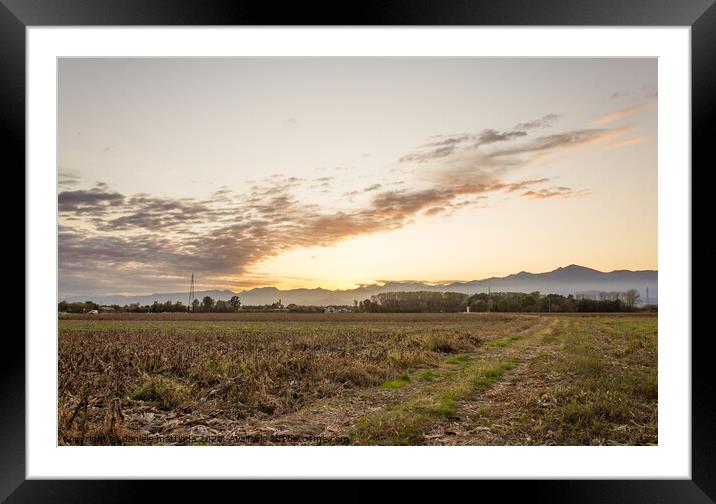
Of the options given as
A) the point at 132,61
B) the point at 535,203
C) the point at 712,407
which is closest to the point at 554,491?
the point at 712,407

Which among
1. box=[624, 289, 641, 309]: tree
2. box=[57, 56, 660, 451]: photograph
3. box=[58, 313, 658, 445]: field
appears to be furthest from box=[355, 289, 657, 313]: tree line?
box=[58, 313, 658, 445]: field

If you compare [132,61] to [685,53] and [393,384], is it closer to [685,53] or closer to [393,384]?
[393,384]

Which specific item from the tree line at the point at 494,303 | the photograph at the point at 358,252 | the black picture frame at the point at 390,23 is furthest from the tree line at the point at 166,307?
the black picture frame at the point at 390,23

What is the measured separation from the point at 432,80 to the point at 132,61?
5.48m

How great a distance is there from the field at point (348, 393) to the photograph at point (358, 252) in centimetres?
4

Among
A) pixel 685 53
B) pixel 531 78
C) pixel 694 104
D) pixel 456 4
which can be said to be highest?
pixel 531 78

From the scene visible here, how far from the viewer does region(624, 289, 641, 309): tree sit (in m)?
13.4

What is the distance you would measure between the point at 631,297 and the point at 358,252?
340 inches

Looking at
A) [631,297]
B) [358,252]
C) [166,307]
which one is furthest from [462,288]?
[166,307]

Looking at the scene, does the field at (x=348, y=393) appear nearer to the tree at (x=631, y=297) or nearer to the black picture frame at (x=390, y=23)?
the black picture frame at (x=390, y=23)

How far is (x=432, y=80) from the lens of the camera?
8.41m

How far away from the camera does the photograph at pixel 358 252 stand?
4.24 m

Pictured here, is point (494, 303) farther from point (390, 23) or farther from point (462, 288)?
point (390, 23)

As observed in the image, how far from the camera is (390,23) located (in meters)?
1.67
